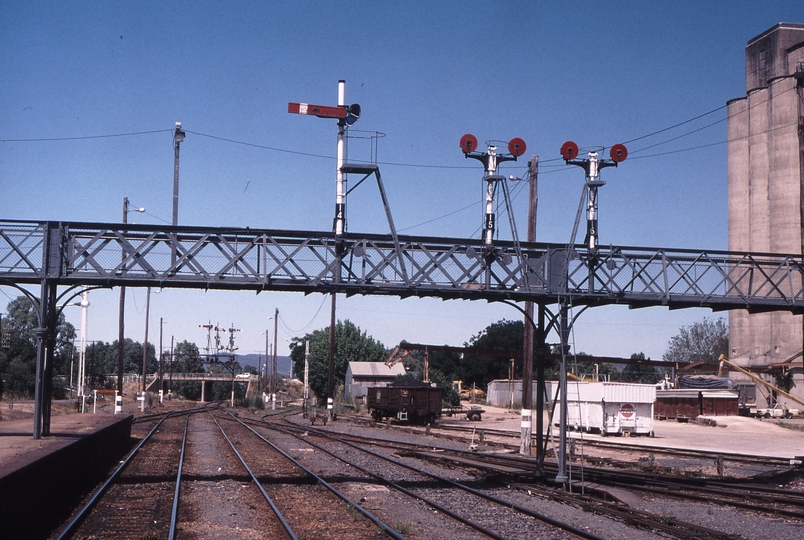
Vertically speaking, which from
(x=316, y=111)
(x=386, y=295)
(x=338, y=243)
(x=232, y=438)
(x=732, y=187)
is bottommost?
(x=232, y=438)

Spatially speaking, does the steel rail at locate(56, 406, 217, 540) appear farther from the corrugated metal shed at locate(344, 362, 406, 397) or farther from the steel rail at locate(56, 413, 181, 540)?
the corrugated metal shed at locate(344, 362, 406, 397)

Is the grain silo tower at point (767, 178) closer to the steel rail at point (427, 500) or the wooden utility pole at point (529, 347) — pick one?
the wooden utility pole at point (529, 347)

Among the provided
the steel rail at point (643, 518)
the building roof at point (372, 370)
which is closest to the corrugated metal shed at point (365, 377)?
the building roof at point (372, 370)

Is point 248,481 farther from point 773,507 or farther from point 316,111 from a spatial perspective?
point 773,507

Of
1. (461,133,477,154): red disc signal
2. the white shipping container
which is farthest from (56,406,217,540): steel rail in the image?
the white shipping container

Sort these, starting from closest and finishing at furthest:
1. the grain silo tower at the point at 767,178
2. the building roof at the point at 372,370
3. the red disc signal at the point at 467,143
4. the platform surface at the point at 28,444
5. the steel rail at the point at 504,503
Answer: the steel rail at the point at 504,503 < the platform surface at the point at 28,444 < the red disc signal at the point at 467,143 < the grain silo tower at the point at 767,178 < the building roof at the point at 372,370

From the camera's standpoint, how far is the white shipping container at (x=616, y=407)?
38.4 m

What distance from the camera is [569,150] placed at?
19422 mm

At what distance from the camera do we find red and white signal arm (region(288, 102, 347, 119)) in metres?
17.7

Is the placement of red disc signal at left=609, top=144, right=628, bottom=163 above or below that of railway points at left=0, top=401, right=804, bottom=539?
above

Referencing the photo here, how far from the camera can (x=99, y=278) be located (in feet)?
57.1

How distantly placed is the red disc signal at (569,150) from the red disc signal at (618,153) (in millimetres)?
935

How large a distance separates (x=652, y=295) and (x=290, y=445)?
634 inches

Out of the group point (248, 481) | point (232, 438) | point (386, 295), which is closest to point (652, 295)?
point (386, 295)
